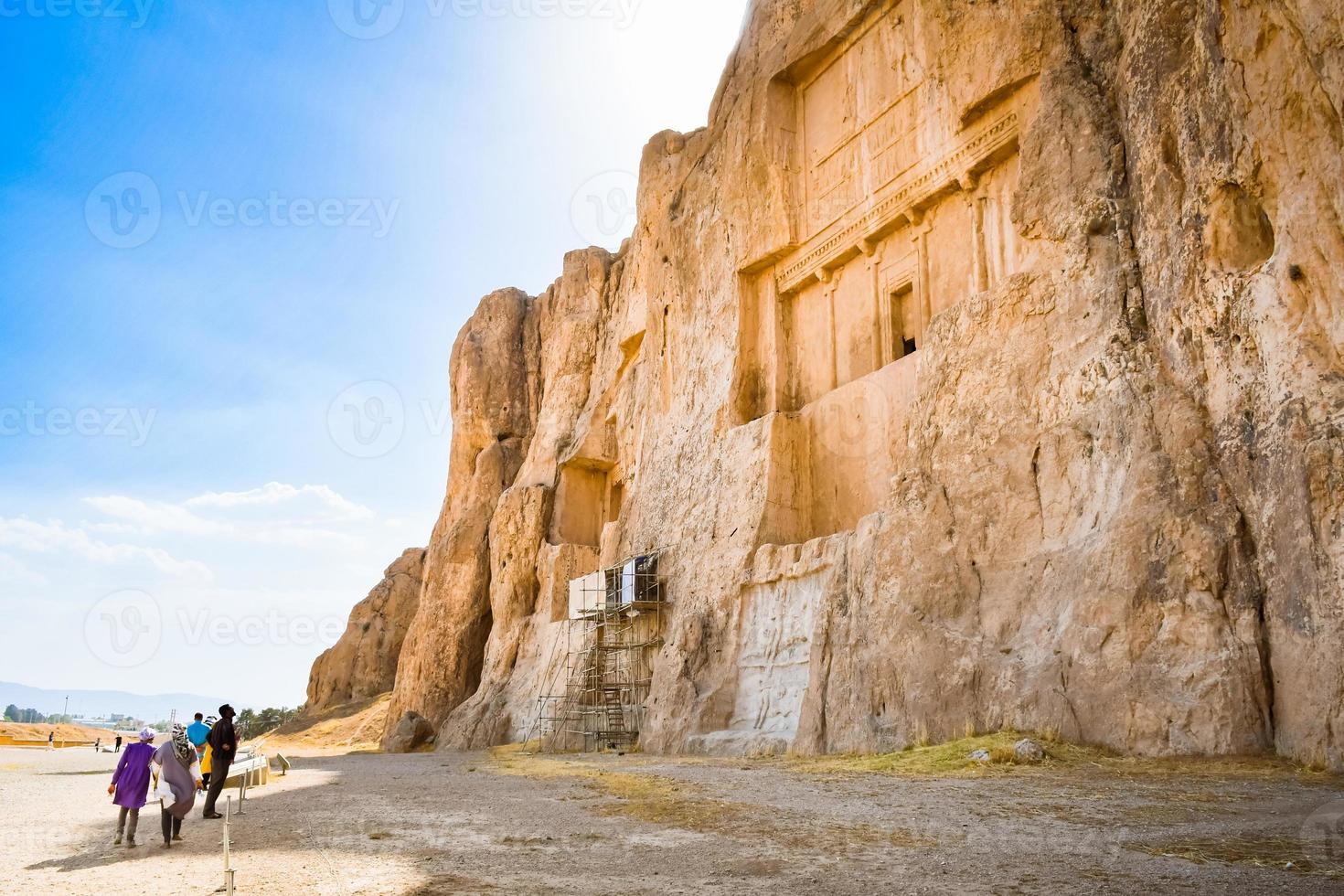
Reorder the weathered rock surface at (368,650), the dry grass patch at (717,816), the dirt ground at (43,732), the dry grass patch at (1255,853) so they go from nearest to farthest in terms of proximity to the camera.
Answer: the dry grass patch at (1255,853), the dry grass patch at (717,816), the weathered rock surface at (368,650), the dirt ground at (43,732)

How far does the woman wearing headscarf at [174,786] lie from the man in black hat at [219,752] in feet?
4.13

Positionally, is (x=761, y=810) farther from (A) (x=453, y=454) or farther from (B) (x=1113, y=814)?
(A) (x=453, y=454)

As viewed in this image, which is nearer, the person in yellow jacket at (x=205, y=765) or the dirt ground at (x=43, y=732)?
the person in yellow jacket at (x=205, y=765)

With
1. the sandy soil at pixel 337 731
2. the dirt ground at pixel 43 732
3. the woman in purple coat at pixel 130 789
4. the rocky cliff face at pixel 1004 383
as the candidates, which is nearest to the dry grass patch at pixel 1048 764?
the rocky cliff face at pixel 1004 383

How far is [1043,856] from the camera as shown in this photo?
657 centimetres

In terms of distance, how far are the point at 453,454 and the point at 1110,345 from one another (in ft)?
109

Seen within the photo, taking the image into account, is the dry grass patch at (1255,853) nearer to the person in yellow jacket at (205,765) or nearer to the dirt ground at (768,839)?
the dirt ground at (768,839)

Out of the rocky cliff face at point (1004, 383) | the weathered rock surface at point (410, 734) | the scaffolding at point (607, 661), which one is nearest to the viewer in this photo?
the rocky cliff face at point (1004, 383)

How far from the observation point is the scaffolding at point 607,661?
24.9 m

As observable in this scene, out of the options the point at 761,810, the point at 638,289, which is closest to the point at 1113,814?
the point at 761,810

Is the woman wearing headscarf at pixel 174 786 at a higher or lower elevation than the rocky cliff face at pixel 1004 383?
lower

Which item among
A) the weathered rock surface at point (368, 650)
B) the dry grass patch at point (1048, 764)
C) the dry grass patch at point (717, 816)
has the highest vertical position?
the weathered rock surface at point (368, 650)

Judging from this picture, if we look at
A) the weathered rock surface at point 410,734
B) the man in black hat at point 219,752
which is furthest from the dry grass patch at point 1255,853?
the weathered rock surface at point 410,734

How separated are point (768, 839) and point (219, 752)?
22.2ft
